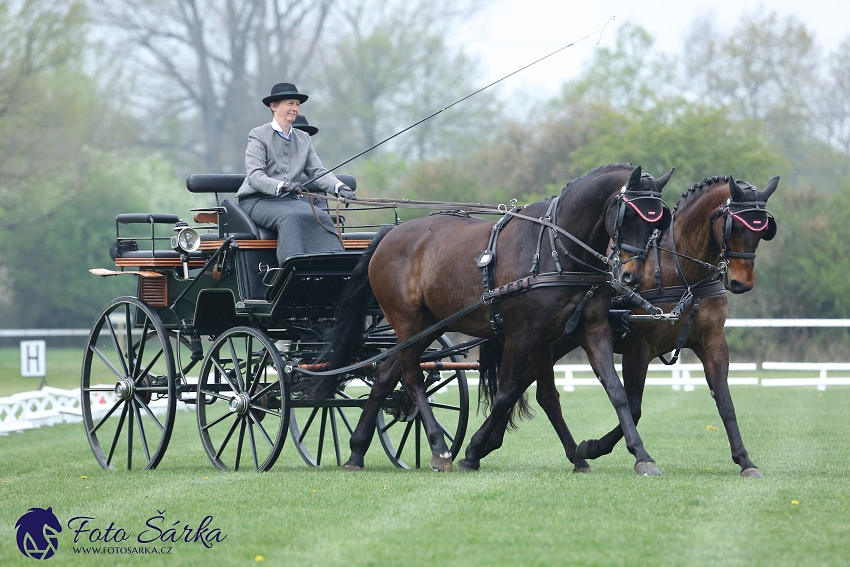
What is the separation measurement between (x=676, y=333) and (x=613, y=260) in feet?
3.63

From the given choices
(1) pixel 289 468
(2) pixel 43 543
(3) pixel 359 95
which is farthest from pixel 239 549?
(3) pixel 359 95

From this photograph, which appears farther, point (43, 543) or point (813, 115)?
point (813, 115)

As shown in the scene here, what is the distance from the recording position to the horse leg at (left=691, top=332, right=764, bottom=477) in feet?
23.8

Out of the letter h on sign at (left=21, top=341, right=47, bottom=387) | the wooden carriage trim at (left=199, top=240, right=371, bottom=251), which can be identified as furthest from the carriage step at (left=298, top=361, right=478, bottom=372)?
the letter h on sign at (left=21, top=341, right=47, bottom=387)

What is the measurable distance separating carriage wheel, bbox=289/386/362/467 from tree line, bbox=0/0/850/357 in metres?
12.1

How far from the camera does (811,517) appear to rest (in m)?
5.44

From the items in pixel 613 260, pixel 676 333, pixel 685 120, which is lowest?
pixel 676 333

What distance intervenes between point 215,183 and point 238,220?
0.68 m

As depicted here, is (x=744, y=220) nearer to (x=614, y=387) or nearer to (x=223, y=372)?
(x=614, y=387)

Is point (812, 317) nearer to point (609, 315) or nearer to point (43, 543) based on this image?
point (609, 315)

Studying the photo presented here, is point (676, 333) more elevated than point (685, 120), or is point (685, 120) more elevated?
point (685, 120)

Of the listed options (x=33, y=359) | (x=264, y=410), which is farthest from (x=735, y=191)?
(x=33, y=359)

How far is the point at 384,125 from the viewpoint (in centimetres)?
4512

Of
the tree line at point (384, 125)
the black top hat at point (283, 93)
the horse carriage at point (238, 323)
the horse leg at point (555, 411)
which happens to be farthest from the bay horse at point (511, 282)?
the tree line at point (384, 125)
